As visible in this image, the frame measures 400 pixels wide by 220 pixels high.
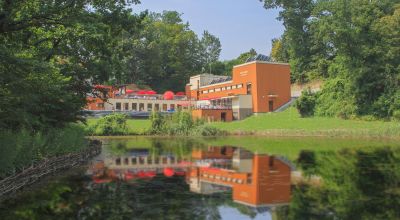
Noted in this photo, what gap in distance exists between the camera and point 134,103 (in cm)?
7712

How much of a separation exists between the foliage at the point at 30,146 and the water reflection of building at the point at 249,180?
6.21 meters

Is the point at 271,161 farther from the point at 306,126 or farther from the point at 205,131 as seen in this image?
the point at 205,131

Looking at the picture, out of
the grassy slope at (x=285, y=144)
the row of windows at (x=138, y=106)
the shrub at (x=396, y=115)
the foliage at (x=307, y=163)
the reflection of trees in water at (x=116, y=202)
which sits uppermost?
the row of windows at (x=138, y=106)

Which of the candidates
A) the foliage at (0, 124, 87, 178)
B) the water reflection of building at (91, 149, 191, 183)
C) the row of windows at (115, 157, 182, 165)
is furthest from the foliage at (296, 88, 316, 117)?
the foliage at (0, 124, 87, 178)

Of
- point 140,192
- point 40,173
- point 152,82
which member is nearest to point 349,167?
point 140,192

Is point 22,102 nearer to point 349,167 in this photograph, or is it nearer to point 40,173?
point 40,173

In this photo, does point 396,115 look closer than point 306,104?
Yes

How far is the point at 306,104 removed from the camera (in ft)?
195

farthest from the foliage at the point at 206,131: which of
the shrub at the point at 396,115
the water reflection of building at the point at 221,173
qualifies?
the water reflection of building at the point at 221,173

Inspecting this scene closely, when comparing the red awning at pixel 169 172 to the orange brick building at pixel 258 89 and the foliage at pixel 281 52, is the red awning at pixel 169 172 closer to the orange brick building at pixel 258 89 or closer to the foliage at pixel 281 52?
the orange brick building at pixel 258 89

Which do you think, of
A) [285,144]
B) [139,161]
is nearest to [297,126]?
[285,144]

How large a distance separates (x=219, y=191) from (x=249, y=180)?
2512mm

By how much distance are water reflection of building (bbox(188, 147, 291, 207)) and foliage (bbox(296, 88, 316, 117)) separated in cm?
3738

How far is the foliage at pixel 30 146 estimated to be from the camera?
47.2 feet
